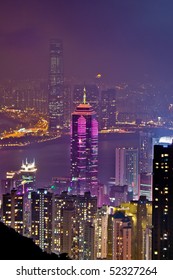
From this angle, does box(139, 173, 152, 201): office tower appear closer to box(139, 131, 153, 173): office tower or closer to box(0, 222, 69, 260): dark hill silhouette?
box(139, 131, 153, 173): office tower

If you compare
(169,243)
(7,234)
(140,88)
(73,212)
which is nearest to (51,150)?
(73,212)

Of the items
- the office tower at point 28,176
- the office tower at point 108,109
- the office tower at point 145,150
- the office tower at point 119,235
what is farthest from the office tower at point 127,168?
the office tower at point 28,176

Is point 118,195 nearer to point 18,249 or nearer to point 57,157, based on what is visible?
point 57,157

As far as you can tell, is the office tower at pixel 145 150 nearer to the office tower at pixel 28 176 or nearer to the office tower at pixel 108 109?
the office tower at pixel 108 109

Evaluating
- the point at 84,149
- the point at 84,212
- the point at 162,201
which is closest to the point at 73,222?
the point at 84,212

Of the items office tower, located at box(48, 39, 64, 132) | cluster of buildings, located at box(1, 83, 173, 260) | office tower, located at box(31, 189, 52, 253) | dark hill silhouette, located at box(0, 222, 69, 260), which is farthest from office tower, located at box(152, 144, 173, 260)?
dark hill silhouette, located at box(0, 222, 69, 260)

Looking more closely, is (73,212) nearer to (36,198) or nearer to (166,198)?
(36,198)

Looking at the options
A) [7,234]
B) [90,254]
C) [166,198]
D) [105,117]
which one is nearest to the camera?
[7,234]
